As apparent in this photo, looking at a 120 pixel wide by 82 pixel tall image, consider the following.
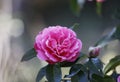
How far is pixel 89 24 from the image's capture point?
3.98 m

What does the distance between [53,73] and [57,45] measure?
7 centimetres

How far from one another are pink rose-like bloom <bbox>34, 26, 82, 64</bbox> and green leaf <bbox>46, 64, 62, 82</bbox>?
15mm

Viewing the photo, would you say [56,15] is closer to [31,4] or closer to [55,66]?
[31,4]

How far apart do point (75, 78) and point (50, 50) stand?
0.09 m

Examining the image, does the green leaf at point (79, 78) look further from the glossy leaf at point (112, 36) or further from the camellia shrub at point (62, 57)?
the glossy leaf at point (112, 36)

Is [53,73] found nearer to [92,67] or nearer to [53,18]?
[92,67]

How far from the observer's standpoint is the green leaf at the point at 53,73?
0.89 metres

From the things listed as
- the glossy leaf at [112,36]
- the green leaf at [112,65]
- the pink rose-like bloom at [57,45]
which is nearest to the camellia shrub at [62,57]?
the pink rose-like bloom at [57,45]

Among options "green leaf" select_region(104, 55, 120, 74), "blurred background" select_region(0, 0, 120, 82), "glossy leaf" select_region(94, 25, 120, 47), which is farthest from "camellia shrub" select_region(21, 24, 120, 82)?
"blurred background" select_region(0, 0, 120, 82)

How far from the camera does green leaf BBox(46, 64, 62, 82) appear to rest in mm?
890

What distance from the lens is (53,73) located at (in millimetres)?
896

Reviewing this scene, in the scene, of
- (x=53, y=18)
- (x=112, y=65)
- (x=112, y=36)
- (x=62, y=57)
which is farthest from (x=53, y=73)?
(x=53, y=18)

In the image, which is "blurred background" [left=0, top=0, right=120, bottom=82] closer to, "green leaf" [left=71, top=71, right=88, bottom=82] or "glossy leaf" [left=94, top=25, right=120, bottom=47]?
"glossy leaf" [left=94, top=25, right=120, bottom=47]

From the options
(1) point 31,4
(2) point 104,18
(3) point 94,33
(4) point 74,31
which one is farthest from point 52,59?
(1) point 31,4
